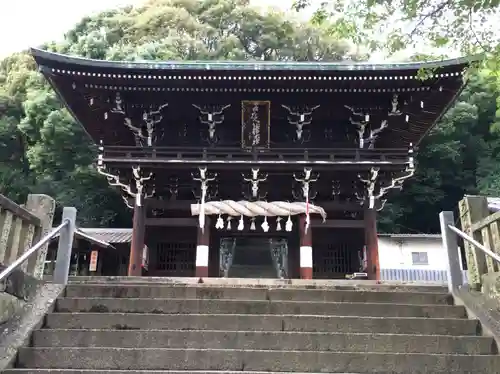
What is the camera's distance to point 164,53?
1008 inches

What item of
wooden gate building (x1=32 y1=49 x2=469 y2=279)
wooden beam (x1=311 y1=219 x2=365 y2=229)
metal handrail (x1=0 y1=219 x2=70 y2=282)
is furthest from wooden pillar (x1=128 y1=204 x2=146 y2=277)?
metal handrail (x1=0 y1=219 x2=70 y2=282)

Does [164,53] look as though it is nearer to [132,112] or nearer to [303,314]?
[132,112]

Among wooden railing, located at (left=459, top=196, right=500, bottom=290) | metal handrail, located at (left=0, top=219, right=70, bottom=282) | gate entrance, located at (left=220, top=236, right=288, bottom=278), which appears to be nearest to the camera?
metal handrail, located at (left=0, top=219, right=70, bottom=282)

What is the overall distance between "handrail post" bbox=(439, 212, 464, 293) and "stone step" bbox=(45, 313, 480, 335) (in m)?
1.11

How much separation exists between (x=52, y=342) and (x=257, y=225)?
29.4 ft

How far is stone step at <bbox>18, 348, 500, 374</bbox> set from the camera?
14.4 ft

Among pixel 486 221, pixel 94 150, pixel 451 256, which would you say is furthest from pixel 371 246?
pixel 94 150

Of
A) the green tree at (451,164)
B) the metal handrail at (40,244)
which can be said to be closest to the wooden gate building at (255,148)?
the metal handrail at (40,244)

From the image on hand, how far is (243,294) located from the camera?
597 cm

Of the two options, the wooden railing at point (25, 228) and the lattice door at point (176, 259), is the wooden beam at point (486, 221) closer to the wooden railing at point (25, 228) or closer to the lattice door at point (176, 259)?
the wooden railing at point (25, 228)

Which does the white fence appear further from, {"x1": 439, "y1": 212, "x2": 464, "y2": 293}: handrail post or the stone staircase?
the stone staircase

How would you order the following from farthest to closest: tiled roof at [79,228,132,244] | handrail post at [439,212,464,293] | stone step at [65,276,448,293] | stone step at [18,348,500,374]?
tiled roof at [79,228,132,244]
stone step at [65,276,448,293]
handrail post at [439,212,464,293]
stone step at [18,348,500,374]

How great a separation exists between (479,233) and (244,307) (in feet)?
10.1

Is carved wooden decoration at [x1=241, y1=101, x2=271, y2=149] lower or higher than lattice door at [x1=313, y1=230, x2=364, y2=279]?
higher
